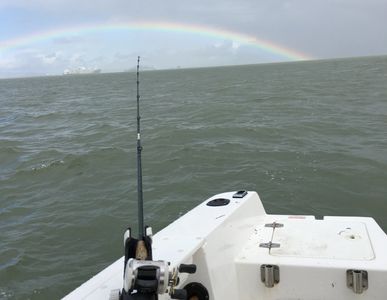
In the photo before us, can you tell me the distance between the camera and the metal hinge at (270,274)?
374cm

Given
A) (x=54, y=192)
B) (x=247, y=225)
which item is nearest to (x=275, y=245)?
(x=247, y=225)

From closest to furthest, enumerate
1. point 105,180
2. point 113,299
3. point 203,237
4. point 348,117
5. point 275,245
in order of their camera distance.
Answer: point 113,299, point 203,237, point 275,245, point 105,180, point 348,117

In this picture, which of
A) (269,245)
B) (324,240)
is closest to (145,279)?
(269,245)

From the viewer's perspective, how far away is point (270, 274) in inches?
147

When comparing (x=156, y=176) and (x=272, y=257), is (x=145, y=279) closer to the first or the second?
(x=272, y=257)

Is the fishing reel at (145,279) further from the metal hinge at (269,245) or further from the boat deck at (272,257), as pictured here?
the metal hinge at (269,245)

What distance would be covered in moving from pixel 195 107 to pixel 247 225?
20.1 meters

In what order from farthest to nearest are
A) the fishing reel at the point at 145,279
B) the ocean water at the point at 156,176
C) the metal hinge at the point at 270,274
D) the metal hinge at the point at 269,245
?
the ocean water at the point at 156,176
the metal hinge at the point at 269,245
the metal hinge at the point at 270,274
the fishing reel at the point at 145,279

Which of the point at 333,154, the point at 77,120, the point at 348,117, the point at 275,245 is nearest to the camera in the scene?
the point at 275,245

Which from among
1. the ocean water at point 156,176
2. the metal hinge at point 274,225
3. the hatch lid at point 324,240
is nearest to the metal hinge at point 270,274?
the hatch lid at point 324,240

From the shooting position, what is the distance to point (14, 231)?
811cm

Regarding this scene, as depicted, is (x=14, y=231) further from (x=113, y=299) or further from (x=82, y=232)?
(x=113, y=299)

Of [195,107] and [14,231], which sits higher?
[195,107]

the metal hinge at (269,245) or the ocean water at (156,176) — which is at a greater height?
the metal hinge at (269,245)
